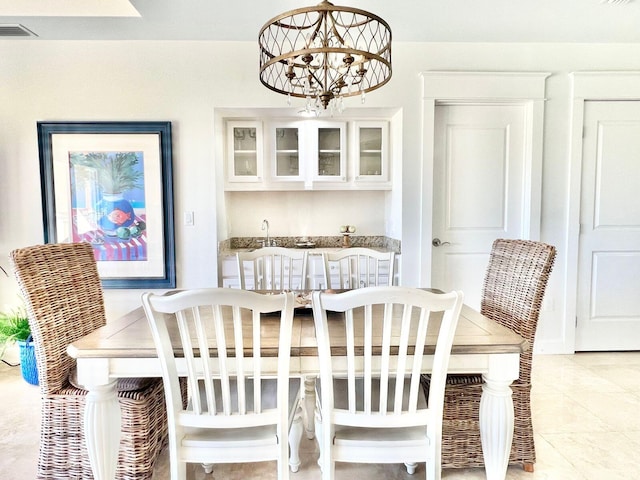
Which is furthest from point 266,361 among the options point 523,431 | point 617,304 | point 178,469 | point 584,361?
point 617,304

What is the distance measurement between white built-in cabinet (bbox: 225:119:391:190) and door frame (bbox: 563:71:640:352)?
1.48m

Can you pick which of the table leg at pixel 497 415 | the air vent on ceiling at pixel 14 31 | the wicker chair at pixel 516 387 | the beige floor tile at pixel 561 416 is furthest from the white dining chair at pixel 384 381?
the air vent on ceiling at pixel 14 31

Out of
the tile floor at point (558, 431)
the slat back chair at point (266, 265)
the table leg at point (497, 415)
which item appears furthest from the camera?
the slat back chair at point (266, 265)

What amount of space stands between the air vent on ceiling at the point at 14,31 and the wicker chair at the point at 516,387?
11.3 ft

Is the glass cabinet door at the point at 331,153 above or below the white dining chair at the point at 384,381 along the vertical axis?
above

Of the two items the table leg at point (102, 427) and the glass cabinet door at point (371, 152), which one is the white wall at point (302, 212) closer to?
the glass cabinet door at point (371, 152)

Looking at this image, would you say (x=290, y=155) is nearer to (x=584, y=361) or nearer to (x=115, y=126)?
(x=115, y=126)

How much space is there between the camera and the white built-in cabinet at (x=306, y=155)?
3.30m

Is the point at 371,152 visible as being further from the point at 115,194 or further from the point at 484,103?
Answer: the point at 115,194

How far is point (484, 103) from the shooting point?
312cm

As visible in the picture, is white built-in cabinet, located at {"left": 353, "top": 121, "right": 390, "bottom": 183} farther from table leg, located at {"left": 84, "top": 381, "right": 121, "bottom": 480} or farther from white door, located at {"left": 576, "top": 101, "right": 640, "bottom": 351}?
table leg, located at {"left": 84, "top": 381, "right": 121, "bottom": 480}

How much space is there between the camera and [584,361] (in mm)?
3100

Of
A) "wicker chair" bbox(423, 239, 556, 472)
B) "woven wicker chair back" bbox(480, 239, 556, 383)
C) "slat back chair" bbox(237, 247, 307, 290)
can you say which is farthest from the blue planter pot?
"woven wicker chair back" bbox(480, 239, 556, 383)

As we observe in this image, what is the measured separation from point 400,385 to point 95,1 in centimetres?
305
